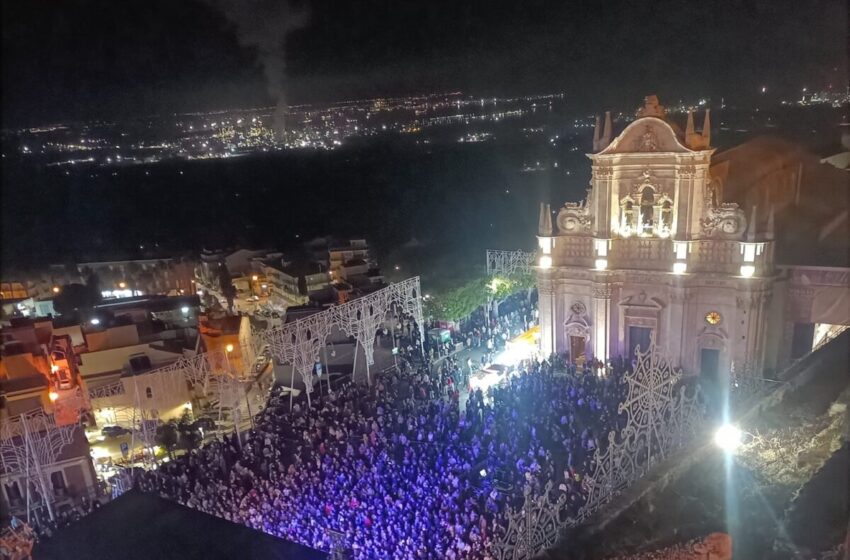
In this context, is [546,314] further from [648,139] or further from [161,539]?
[161,539]

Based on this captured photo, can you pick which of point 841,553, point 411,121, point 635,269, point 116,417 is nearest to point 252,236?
point 411,121

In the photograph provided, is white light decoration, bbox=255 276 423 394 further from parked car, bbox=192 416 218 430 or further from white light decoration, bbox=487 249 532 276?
white light decoration, bbox=487 249 532 276

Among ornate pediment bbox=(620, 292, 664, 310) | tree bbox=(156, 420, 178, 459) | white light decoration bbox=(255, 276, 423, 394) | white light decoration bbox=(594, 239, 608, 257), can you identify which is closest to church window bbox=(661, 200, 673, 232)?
white light decoration bbox=(594, 239, 608, 257)

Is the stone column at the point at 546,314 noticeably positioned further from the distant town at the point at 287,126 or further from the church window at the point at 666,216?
the distant town at the point at 287,126

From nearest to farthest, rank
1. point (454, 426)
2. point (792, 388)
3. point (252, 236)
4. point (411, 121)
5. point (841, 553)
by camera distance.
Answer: point (841, 553) → point (792, 388) → point (454, 426) → point (411, 121) → point (252, 236)

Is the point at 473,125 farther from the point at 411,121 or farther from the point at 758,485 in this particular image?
the point at 758,485

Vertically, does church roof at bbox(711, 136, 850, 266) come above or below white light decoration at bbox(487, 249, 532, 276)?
above
